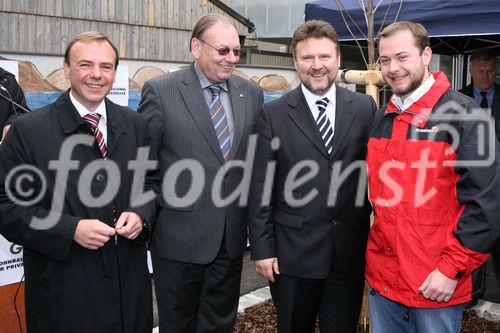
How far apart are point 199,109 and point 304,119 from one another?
62 cm

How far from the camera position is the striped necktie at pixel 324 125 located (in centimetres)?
304

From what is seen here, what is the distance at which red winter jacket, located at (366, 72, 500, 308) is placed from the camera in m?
2.43

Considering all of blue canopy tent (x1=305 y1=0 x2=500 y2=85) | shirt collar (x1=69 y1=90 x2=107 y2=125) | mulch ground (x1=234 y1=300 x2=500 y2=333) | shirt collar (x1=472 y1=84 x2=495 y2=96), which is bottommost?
mulch ground (x1=234 y1=300 x2=500 y2=333)

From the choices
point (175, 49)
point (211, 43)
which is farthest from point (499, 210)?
point (175, 49)

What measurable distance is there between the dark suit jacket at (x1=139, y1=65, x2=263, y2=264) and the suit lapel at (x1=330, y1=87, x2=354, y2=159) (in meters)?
0.56

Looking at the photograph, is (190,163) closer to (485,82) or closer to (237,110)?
(237,110)

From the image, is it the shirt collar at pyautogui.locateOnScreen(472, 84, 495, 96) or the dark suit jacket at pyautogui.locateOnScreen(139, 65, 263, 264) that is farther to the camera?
the shirt collar at pyautogui.locateOnScreen(472, 84, 495, 96)

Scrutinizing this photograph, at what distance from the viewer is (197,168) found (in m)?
3.19

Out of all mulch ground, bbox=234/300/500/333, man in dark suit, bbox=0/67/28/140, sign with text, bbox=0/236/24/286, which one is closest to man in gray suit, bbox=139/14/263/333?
man in dark suit, bbox=0/67/28/140

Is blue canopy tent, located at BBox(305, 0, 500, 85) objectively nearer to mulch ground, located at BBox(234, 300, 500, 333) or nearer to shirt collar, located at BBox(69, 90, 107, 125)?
mulch ground, located at BBox(234, 300, 500, 333)

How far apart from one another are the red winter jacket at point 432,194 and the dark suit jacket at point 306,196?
0.90 ft

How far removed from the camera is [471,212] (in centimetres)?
242

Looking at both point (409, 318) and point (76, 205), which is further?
point (409, 318)

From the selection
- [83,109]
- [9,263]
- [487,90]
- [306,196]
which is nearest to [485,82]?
[487,90]
